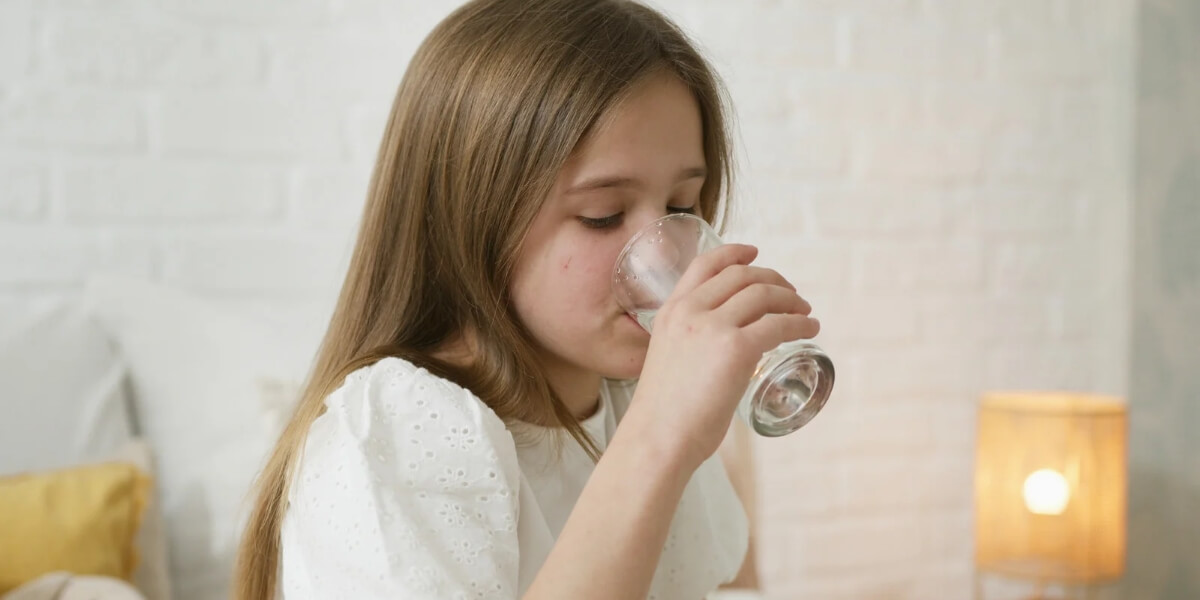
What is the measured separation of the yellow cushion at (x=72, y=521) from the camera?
1103 mm

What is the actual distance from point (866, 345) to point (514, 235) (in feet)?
4.35

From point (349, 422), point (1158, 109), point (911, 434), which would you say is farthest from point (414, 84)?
point (1158, 109)

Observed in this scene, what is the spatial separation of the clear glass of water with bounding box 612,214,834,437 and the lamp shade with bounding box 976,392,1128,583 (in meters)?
1.29

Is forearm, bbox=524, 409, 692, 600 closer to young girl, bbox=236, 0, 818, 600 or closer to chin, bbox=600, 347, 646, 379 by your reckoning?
young girl, bbox=236, 0, 818, 600

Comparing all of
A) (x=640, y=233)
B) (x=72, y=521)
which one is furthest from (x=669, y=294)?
(x=72, y=521)

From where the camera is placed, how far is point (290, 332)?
1.61 m

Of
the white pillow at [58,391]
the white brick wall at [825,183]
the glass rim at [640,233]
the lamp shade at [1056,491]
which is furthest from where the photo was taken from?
the lamp shade at [1056,491]

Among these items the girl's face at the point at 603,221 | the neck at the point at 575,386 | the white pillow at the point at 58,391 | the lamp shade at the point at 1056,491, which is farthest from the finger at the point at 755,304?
the lamp shade at the point at 1056,491

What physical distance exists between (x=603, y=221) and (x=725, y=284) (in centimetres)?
16

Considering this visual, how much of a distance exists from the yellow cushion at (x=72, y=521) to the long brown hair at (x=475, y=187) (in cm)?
31

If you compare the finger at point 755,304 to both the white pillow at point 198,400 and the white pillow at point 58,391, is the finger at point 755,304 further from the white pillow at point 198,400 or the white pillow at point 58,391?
the white pillow at point 58,391

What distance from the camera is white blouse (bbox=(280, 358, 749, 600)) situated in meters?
0.69

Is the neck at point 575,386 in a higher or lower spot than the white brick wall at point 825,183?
lower

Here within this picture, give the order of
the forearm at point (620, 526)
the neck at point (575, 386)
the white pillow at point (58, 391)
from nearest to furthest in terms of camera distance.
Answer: the forearm at point (620, 526) → the neck at point (575, 386) → the white pillow at point (58, 391)
